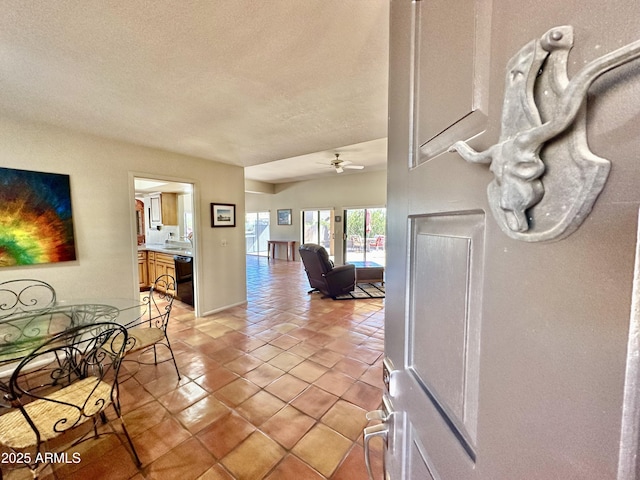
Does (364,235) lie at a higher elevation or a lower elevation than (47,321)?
higher

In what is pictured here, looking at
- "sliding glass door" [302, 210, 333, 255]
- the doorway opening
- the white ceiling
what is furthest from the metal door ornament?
"sliding glass door" [302, 210, 333, 255]

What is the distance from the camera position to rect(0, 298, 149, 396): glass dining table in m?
1.66

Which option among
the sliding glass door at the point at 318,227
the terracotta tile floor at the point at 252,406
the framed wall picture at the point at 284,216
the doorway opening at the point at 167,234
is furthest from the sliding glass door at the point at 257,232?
the terracotta tile floor at the point at 252,406

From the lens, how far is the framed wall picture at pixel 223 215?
3.82m

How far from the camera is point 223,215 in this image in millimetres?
3963

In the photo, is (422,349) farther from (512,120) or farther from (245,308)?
(245,308)

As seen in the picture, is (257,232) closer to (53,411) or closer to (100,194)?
(100,194)

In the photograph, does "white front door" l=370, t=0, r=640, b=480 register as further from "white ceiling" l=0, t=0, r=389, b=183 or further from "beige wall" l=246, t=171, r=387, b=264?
"beige wall" l=246, t=171, r=387, b=264

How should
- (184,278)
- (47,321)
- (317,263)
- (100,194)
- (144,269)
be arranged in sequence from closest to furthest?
1. (47,321)
2. (100,194)
3. (184,278)
4. (317,263)
5. (144,269)

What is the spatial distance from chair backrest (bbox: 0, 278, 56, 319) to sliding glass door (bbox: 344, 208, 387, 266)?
622 cm

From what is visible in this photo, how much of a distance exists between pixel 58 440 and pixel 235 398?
108 centimetres

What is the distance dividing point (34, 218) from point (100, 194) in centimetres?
57

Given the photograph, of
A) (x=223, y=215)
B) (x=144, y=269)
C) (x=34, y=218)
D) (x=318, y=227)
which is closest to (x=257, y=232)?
(x=318, y=227)

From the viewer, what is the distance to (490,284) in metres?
0.41
